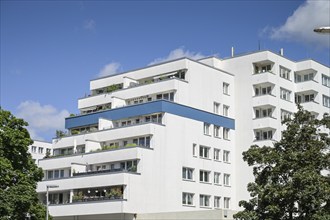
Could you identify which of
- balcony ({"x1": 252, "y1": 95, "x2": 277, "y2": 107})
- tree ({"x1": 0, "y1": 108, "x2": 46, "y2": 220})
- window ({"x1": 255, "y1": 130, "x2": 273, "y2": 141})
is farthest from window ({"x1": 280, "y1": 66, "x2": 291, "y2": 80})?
tree ({"x1": 0, "y1": 108, "x2": 46, "y2": 220})

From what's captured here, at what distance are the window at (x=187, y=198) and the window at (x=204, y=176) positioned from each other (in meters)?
2.56

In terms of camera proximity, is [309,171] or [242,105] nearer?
[309,171]

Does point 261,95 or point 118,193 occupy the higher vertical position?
point 261,95

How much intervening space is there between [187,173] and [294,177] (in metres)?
27.9

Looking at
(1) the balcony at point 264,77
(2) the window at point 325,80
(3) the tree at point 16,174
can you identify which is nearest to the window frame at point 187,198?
(1) the balcony at point 264,77

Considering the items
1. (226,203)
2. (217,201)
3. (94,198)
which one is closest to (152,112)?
(94,198)

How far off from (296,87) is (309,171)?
39.4 meters

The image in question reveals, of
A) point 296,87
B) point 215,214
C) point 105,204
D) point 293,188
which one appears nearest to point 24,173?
point 105,204

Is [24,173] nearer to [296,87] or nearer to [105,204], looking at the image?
[105,204]

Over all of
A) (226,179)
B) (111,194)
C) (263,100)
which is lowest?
(111,194)

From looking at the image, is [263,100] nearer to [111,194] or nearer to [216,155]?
[216,155]

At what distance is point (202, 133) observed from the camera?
6925 cm

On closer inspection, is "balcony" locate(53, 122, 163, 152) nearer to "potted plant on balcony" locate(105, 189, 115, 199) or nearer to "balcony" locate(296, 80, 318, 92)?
"potted plant on balcony" locate(105, 189, 115, 199)

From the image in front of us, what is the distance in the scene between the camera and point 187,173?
66.9 m
